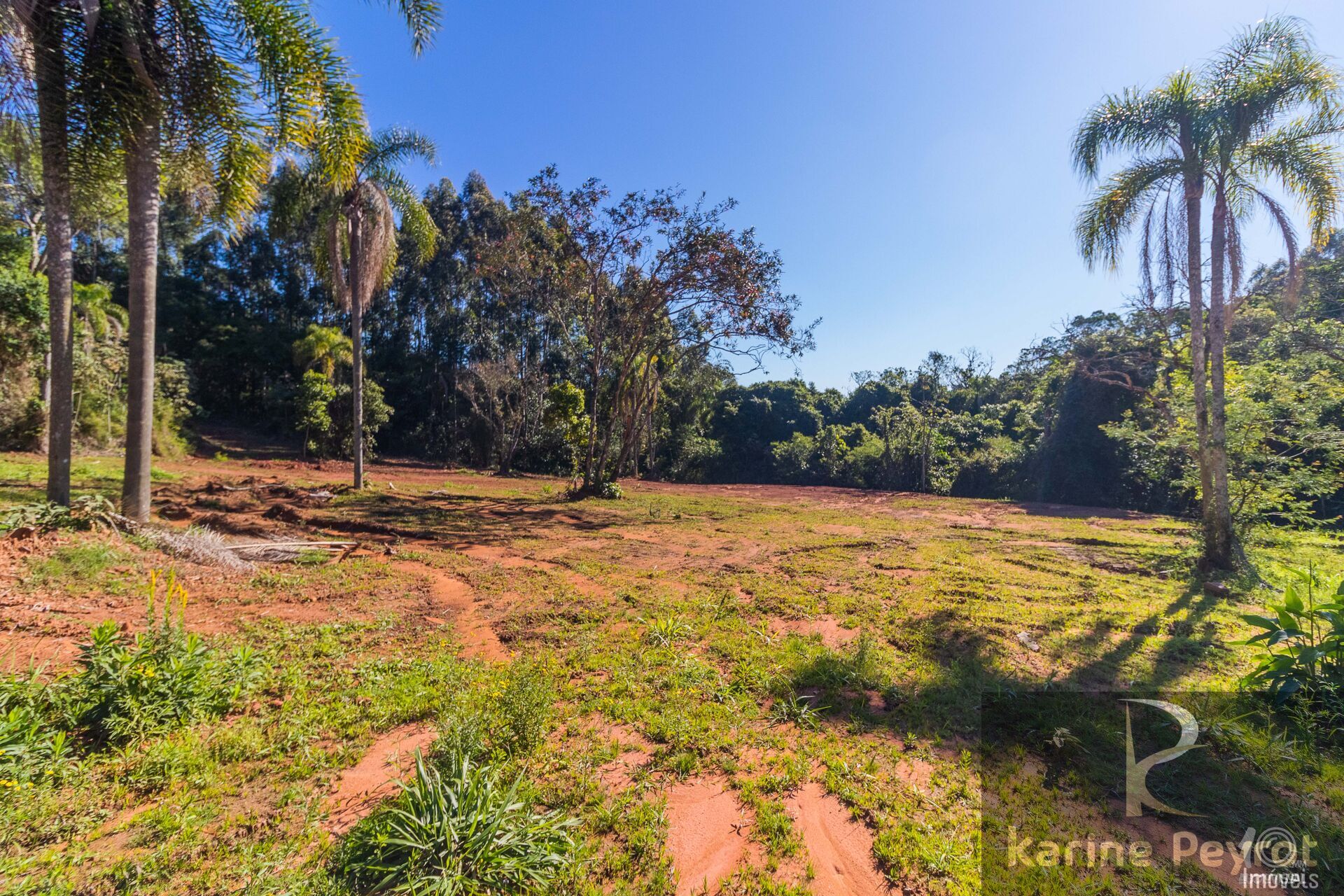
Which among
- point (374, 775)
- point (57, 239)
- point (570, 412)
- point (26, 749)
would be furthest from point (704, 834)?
point (570, 412)

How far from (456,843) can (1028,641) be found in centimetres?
521

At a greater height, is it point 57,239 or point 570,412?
point 57,239

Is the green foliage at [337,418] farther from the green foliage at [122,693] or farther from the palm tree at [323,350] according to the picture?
the green foliage at [122,693]

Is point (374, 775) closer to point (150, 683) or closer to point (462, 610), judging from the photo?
point (150, 683)

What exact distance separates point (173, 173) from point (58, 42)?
1.42 meters

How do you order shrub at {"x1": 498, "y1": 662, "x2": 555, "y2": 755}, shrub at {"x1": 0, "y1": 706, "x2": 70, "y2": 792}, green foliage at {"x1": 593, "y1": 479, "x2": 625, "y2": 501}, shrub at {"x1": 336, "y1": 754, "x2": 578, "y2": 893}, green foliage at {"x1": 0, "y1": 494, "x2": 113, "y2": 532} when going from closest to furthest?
1. shrub at {"x1": 336, "y1": 754, "x2": 578, "y2": 893}
2. shrub at {"x1": 0, "y1": 706, "x2": 70, "y2": 792}
3. shrub at {"x1": 498, "y1": 662, "x2": 555, "y2": 755}
4. green foliage at {"x1": 0, "y1": 494, "x2": 113, "y2": 532}
5. green foliage at {"x1": 593, "y1": 479, "x2": 625, "y2": 501}

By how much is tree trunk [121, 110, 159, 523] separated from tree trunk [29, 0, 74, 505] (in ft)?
1.65

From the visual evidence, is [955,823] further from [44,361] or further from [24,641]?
[44,361]

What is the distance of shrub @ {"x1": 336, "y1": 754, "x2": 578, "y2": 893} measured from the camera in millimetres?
1980

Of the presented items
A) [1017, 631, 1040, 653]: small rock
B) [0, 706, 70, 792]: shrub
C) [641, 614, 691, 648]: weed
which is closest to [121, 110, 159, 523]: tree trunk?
[0, 706, 70, 792]: shrub

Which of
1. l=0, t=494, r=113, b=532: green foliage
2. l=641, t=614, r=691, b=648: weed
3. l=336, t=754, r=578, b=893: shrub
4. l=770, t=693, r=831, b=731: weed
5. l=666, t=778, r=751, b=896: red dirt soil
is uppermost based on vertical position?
l=0, t=494, r=113, b=532: green foliage

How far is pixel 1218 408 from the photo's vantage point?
733 centimetres

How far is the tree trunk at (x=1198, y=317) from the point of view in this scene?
7582mm

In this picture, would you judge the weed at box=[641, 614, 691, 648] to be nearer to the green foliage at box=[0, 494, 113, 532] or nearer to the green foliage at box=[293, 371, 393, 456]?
the green foliage at box=[0, 494, 113, 532]
